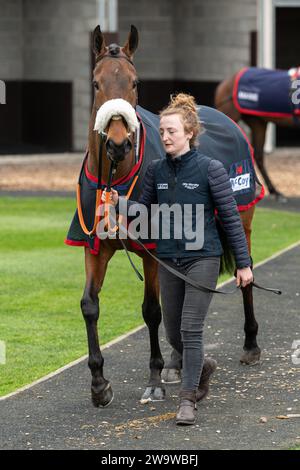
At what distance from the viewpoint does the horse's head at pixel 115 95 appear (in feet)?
22.0

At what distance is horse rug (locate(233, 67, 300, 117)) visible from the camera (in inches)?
699

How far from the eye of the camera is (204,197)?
22.7 feet

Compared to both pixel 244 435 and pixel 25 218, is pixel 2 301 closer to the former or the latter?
pixel 244 435

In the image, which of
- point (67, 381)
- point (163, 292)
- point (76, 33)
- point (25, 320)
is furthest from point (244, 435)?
point (76, 33)

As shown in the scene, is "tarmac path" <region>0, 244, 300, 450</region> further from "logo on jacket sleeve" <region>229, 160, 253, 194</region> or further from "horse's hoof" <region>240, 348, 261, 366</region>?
"logo on jacket sleeve" <region>229, 160, 253, 194</region>

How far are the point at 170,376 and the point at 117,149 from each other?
1.93 m

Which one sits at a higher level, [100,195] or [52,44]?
[100,195]

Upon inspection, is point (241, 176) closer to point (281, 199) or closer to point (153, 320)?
point (153, 320)

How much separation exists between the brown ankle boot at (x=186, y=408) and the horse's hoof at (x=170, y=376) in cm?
104

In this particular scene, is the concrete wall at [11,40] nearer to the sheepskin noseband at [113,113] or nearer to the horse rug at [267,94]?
the horse rug at [267,94]

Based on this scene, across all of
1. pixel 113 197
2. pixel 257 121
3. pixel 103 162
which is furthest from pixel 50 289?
pixel 257 121

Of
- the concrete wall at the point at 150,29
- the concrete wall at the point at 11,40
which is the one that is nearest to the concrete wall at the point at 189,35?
the concrete wall at the point at 150,29

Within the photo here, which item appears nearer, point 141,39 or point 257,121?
point 257,121

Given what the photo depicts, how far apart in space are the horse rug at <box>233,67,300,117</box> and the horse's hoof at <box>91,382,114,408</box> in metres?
10.9
